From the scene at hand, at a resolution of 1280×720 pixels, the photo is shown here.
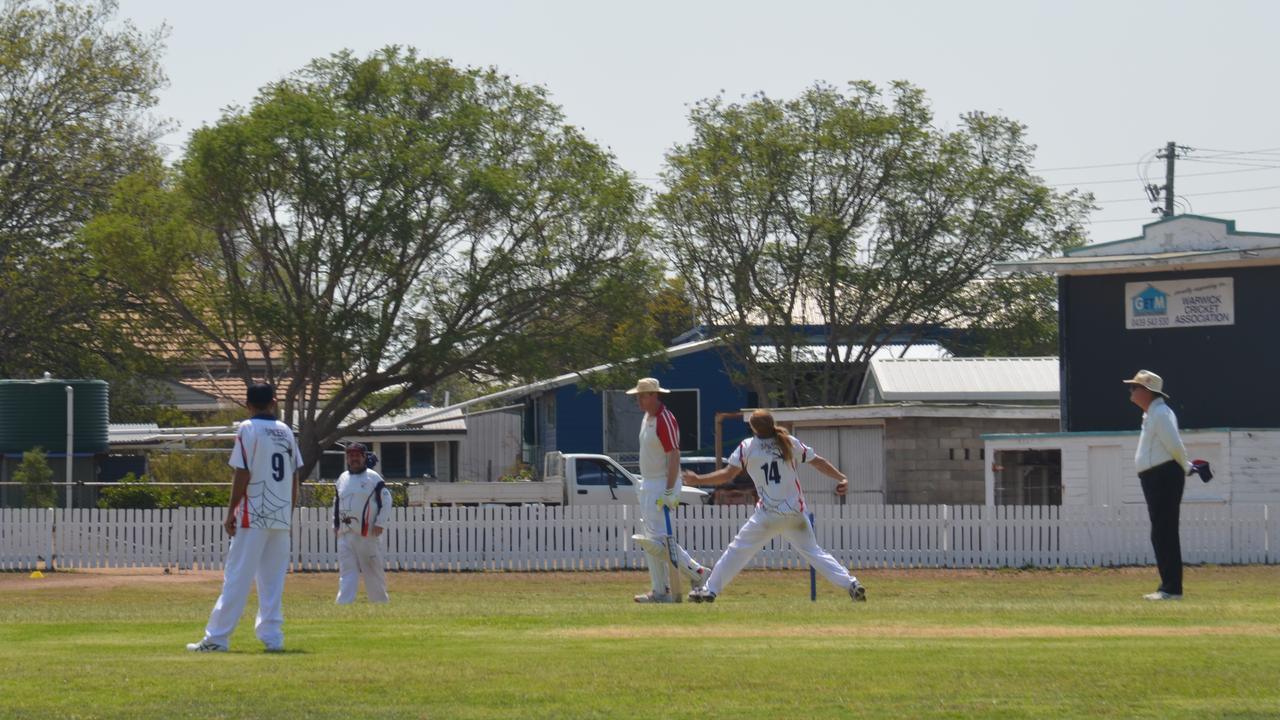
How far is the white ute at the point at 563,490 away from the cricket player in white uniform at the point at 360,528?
51.2ft

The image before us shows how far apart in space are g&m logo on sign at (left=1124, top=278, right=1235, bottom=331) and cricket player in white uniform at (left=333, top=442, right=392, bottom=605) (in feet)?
53.5

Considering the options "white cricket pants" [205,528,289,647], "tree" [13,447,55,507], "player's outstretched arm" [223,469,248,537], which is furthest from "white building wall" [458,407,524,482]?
"player's outstretched arm" [223,469,248,537]

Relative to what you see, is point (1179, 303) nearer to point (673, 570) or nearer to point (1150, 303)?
point (1150, 303)

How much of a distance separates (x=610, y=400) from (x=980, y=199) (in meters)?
10.8

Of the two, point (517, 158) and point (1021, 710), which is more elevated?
point (517, 158)

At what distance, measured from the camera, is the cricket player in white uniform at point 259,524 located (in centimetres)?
1023

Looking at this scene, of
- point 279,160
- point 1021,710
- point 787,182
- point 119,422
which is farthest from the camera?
point 787,182

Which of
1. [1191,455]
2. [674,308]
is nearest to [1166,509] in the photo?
[1191,455]

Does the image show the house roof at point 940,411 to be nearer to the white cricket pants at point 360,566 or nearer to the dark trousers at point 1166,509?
the white cricket pants at point 360,566

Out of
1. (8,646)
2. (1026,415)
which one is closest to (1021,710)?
(8,646)

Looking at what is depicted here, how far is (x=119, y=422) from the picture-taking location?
42750 mm

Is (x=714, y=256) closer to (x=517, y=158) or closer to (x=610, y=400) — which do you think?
(x=610, y=400)

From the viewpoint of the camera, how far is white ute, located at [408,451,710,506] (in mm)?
33688

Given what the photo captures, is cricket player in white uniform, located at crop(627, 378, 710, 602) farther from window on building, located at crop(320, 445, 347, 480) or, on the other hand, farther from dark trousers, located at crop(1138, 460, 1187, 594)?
window on building, located at crop(320, 445, 347, 480)
